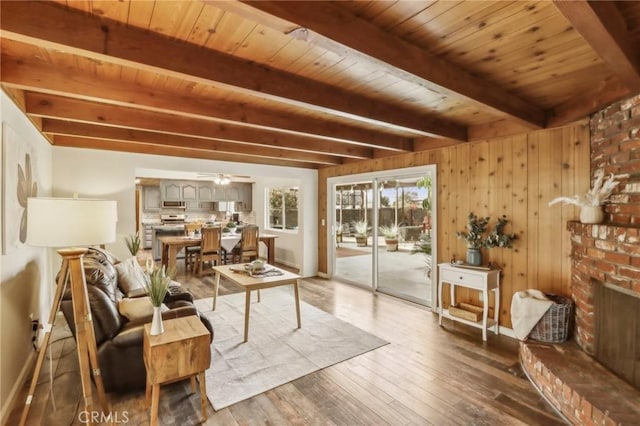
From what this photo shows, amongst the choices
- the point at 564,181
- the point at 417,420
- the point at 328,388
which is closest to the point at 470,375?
the point at 417,420

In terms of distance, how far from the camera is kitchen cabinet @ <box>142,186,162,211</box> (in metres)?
9.40

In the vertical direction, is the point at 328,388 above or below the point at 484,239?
below

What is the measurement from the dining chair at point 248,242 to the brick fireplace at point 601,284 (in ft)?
16.5

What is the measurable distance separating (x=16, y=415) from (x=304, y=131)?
125 inches

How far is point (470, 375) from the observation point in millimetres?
2627

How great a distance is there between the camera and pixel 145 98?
2404 mm

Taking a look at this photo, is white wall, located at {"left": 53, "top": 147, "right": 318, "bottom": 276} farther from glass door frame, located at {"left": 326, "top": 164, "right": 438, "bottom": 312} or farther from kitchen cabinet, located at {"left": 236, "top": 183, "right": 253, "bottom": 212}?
kitchen cabinet, located at {"left": 236, "top": 183, "right": 253, "bottom": 212}

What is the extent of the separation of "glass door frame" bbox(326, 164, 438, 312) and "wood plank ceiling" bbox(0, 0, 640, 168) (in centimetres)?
120

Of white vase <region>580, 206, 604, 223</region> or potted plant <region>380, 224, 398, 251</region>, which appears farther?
potted plant <region>380, 224, 398, 251</region>

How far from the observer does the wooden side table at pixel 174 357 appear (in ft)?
6.42

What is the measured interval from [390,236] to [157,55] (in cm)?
415

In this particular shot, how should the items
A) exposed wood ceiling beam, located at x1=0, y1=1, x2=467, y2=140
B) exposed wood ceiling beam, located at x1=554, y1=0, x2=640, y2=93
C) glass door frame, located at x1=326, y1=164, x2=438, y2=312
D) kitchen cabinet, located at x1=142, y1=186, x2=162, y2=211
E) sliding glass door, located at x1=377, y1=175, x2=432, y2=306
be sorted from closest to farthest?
exposed wood ceiling beam, located at x1=554, y1=0, x2=640, y2=93, exposed wood ceiling beam, located at x1=0, y1=1, x2=467, y2=140, glass door frame, located at x1=326, y1=164, x2=438, y2=312, sliding glass door, located at x1=377, y1=175, x2=432, y2=306, kitchen cabinet, located at x1=142, y1=186, x2=162, y2=211

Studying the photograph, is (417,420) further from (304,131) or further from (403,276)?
(403,276)

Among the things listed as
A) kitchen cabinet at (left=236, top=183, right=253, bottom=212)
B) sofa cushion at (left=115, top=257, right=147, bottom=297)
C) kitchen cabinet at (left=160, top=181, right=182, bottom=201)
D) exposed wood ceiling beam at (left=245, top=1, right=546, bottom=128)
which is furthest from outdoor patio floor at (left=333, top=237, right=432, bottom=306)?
kitchen cabinet at (left=160, top=181, right=182, bottom=201)
